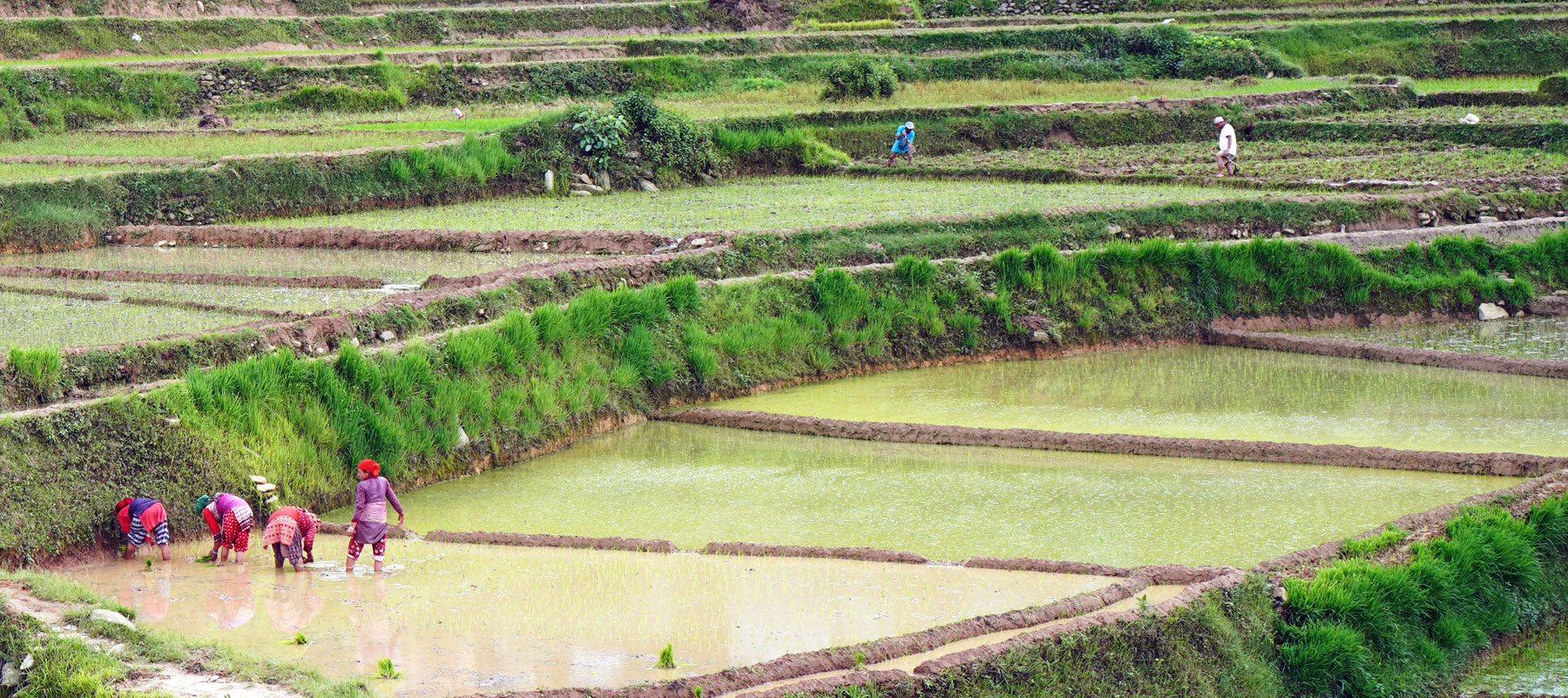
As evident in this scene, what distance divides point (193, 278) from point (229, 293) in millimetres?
740

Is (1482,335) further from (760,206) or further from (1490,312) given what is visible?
(760,206)

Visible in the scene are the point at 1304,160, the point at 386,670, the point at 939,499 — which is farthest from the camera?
the point at 1304,160

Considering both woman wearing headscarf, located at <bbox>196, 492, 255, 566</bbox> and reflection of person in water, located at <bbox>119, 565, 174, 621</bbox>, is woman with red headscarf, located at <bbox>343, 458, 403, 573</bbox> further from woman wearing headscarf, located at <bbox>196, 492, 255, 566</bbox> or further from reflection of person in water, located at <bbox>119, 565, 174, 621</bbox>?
reflection of person in water, located at <bbox>119, 565, 174, 621</bbox>

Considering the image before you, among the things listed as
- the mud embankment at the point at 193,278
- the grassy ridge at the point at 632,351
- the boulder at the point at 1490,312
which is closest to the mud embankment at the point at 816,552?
the grassy ridge at the point at 632,351

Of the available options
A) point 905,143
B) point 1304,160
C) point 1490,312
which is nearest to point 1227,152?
point 1304,160

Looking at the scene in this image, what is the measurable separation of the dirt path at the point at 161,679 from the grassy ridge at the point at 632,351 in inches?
48.7

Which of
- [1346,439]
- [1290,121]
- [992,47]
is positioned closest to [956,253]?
[1346,439]

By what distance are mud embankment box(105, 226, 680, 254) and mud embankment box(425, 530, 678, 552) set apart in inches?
204

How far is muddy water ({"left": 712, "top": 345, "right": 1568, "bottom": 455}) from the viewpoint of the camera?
9.52 meters

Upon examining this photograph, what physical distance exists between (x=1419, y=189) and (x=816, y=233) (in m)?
5.96

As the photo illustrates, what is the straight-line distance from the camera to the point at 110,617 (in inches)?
235

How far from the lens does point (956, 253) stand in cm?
1308

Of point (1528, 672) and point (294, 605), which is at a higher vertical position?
point (294, 605)

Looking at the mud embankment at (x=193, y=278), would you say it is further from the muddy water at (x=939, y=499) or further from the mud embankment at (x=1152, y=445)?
the mud embankment at (x=1152, y=445)
